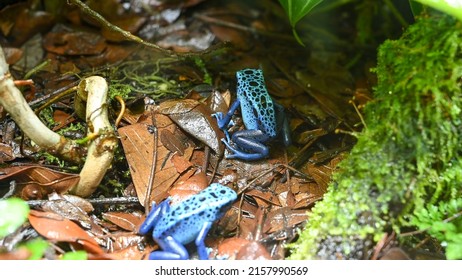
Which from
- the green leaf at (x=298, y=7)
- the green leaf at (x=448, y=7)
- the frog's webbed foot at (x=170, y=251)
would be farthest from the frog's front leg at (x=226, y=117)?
the green leaf at (x=448, y=7)

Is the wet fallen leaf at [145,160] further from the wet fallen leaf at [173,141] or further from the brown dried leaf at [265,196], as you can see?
the brown dried leaf at [265,196]

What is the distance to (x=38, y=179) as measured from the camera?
2.87 m

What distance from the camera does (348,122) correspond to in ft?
11.9

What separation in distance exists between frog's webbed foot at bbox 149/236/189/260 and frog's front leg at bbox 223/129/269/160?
843mm

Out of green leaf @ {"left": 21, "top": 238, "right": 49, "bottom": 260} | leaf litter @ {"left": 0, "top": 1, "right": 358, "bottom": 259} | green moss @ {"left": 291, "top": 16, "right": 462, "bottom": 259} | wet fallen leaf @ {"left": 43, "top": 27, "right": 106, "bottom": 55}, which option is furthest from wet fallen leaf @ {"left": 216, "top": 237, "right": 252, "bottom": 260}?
wet fallen leaf @ {"left": 43, "top": 27, "right": 106, "bottom": 55}


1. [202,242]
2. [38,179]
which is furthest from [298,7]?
[38,179]

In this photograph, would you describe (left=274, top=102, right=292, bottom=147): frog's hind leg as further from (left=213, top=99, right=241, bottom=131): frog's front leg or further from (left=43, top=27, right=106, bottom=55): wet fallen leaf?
(left=43, top=27, right=106, bottom=55): wet fallen leaf

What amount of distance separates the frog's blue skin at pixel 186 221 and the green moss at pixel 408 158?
516 mm

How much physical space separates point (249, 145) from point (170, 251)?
1.10 m

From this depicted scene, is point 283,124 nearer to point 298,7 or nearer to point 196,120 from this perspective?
point 196,120

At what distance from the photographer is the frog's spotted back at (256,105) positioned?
11.8 feet

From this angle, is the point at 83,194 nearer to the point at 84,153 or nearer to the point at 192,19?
→ the point at 84,153

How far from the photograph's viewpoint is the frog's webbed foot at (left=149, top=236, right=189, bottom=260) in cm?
259
